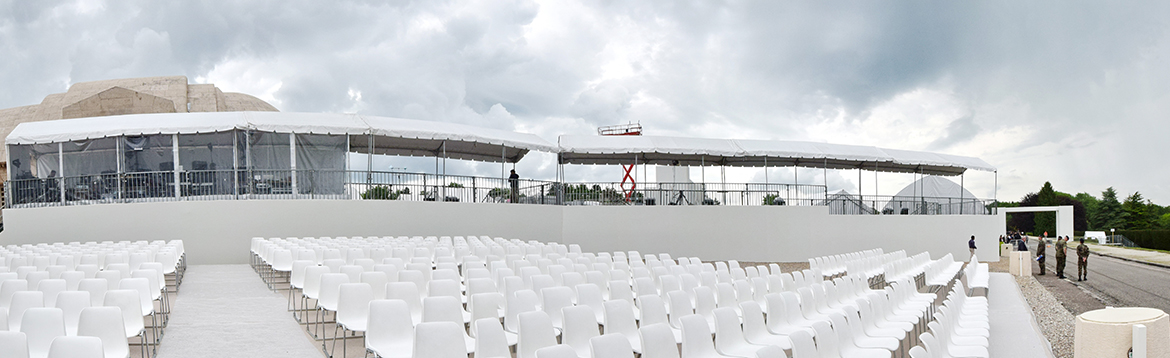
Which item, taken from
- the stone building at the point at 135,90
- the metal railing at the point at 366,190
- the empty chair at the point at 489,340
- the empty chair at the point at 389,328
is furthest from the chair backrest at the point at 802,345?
the stone building at the point at 135,90

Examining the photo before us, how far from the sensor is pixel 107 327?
4.85 metres

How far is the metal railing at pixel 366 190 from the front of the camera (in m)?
16.7

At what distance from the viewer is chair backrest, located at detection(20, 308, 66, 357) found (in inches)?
187

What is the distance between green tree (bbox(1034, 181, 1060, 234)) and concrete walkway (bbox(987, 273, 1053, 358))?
70.1 m

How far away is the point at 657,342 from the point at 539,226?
14.9 metres

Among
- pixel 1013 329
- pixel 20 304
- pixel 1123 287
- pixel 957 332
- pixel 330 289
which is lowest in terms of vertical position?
pixel 1123 287

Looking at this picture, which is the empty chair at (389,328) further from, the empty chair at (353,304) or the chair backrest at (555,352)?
the chair backrest at (555,352)

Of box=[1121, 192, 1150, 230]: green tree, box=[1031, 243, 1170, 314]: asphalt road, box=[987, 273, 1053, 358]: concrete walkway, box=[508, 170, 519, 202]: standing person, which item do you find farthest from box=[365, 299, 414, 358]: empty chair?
box=[1121, 192, 1150, 230]: green tree

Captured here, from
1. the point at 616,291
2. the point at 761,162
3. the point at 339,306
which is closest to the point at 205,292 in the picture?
the point at 339,306

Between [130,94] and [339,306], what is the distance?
96.7ft

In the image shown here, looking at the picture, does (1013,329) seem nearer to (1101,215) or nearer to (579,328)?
(579,328)

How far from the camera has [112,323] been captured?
4.88 metres

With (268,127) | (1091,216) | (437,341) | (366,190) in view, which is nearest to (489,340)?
(437,341)

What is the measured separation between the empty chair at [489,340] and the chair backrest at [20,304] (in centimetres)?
403
